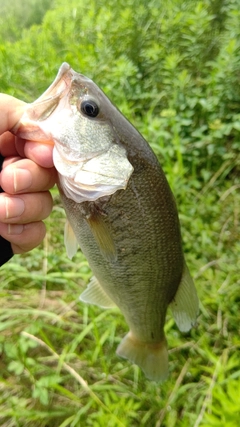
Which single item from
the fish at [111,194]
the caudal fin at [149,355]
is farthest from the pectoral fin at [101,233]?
the caudal fin at [149,355]

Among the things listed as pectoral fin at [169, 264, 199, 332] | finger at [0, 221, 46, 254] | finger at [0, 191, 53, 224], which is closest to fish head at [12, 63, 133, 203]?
finger at [0, 191, 53, 224]

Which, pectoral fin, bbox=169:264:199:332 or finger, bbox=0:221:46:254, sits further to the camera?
pectoral fin, bbox=169:264:199:332

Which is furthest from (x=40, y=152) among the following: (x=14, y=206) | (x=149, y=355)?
(x=149, y=355)

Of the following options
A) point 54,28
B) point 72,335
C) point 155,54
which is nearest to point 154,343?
point 72,335

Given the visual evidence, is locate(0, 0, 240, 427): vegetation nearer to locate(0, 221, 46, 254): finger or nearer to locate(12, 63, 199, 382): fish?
locate(12, 63, 199, 382): fish

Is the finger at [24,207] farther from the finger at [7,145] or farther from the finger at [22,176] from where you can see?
the finger at [7,145]

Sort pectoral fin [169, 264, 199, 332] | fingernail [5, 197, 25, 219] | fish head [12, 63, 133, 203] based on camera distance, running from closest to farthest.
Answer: fish head [12, 63, 133, 203] < fingernail [5, 197, 25, 219] < pectoral fin [169, 264, 199, 332]

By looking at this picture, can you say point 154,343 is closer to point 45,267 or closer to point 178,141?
point 45,267
